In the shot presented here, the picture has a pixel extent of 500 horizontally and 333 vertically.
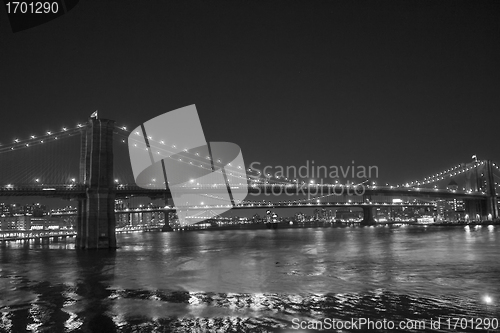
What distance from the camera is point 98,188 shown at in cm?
3647

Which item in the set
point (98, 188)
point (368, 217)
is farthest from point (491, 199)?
point (98, 188)

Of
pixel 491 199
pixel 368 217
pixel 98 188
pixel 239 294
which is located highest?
pixel 98 188

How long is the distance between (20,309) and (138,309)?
3.57 m

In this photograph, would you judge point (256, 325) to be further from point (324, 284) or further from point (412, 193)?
point (412, 193)

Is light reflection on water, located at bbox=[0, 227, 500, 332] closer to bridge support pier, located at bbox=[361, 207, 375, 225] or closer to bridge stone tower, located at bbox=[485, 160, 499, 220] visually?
bridge stone tower, located at bbox=[485, 160, 499, 220]

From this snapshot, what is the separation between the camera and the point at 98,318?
1170 cm

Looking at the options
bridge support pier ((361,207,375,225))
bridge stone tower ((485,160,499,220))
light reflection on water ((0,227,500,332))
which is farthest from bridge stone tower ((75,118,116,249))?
bridge support pier ((361,207,375,225))

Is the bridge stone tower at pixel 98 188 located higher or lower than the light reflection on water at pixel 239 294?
higher

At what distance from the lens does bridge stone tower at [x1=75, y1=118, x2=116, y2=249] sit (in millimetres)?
36438

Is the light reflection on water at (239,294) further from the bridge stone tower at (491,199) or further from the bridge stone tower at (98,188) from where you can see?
the bridge stone tower at (491,199)

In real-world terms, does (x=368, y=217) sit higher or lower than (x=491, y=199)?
lower

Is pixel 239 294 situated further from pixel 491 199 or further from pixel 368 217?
pixel 368 217

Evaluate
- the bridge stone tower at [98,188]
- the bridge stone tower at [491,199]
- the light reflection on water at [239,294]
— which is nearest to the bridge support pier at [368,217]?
the bridge stone tower at [491,199]

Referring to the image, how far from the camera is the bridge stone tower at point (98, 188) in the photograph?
36438mm
